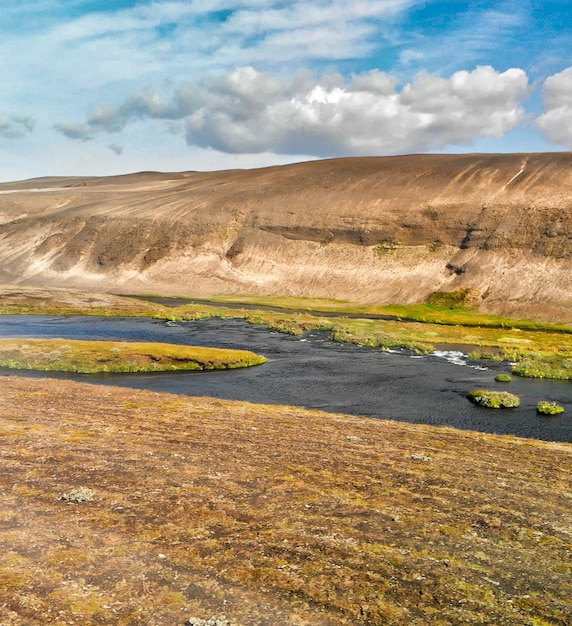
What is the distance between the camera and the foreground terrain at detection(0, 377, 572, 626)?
1216 cm

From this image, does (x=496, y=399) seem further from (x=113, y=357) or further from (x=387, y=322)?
(x=387, y=322)

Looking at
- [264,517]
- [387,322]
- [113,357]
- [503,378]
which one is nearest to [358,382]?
[503,378]

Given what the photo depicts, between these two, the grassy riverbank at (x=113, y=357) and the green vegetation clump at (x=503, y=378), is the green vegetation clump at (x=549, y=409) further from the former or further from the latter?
the grassy riverbank at (x=113, y=357)

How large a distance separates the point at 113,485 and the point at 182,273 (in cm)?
12016

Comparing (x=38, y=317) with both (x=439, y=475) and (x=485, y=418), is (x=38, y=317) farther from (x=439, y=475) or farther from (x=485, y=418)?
(x=439, y=475)

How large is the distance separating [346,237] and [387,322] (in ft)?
164

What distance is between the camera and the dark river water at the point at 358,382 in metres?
37.4

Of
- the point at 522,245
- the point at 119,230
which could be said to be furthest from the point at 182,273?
the point at 522,245

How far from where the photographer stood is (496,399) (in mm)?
40031

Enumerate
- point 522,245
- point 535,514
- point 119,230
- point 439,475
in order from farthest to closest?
point 119,230 → point 522,245 → point 439,475 → point 535,514

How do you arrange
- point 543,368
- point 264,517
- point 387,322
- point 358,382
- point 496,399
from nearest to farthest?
point 264,517
point 496,399
point 358,382
point 543,368
point 387,322

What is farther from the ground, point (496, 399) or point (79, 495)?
point (79, 495)

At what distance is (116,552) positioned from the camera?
14.0m

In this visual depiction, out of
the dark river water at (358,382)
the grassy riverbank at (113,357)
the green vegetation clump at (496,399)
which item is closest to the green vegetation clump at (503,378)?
the dark river water at (358,382)
